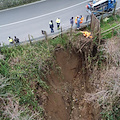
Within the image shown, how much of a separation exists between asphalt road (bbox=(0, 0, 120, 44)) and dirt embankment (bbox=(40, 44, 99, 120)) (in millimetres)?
2856

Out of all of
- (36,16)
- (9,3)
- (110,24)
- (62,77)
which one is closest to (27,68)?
(62,77)

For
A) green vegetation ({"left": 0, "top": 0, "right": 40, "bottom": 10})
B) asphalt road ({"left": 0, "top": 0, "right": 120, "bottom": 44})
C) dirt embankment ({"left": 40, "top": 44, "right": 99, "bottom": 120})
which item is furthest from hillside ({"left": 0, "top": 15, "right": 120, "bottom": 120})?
green vegetation ({"left": 0, "top": 0, "right": 40, "bottom": 10})

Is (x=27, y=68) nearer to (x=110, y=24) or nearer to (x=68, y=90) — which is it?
(x=68, y=90)

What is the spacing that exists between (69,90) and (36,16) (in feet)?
25.1

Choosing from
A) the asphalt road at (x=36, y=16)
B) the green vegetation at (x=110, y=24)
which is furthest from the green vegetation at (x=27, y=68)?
the green vegetation at (x=110, y=24)

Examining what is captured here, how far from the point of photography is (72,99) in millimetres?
10594

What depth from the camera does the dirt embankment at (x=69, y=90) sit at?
9.55 metres

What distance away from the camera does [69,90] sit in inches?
424

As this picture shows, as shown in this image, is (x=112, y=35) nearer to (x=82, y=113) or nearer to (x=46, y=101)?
(x=82, y=113)

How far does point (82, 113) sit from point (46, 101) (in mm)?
2810

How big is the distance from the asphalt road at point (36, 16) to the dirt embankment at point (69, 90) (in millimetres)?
2856

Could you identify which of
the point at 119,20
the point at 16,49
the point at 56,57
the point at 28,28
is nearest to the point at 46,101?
the point at 56,57

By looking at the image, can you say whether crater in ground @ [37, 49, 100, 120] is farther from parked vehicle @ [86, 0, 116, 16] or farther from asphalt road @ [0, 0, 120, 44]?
parked vehicle @ [86, 0, 116, 16]

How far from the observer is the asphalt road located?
11.5 meters
